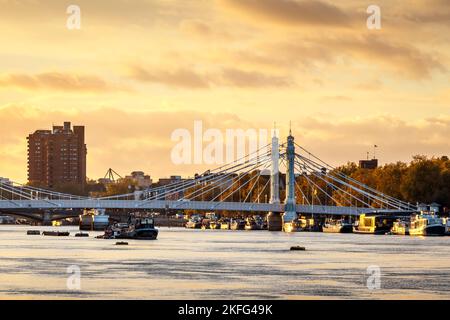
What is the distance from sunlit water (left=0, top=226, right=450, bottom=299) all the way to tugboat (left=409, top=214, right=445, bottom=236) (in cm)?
4753

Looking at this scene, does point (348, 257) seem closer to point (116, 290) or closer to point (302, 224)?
point (116, 290)

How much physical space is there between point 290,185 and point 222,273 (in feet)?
370

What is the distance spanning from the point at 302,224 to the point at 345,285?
12116 cm

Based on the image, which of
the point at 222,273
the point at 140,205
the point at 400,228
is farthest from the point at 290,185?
the point at 222,273

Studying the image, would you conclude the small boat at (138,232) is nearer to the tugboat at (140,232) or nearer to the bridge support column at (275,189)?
the tugboat at (140,232)

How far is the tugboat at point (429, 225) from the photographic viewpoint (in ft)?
496

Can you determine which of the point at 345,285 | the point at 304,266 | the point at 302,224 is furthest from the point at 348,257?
the point at 302,224

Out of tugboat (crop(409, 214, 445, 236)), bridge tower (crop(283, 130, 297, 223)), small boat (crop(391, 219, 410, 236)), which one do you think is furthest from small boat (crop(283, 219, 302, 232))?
tugboat (crop(409, 214, 445, 236))

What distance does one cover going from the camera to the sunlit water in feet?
191

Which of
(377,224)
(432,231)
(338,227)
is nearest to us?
(432,231)

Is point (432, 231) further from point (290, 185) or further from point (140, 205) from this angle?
point (140, 205)

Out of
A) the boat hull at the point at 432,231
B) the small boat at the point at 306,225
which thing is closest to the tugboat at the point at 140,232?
the boat hull at the point at 432,231

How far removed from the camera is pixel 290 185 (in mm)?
183875

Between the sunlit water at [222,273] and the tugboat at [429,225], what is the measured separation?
47532 millimetres
